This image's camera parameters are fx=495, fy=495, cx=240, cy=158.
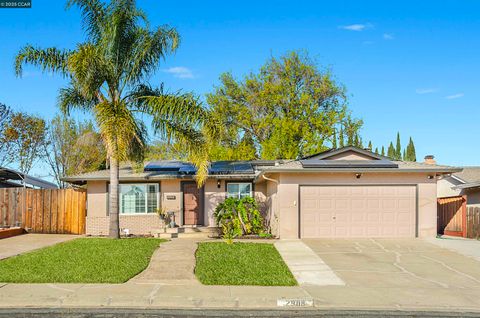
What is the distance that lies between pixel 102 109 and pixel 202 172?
4163 millimetres

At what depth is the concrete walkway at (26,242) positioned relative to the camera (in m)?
15.4

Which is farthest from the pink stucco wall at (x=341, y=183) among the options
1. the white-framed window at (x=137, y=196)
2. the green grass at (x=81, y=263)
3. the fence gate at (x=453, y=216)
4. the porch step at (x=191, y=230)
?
the white-framed window at (x=137, y=196)

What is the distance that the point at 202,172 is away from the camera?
17906 mm

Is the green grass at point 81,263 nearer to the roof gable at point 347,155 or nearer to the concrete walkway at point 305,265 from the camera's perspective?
the concrete walkway at point 305,265

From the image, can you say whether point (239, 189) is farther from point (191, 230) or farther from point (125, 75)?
point (125, 75)

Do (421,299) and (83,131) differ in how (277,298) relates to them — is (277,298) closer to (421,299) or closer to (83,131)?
(421,299)

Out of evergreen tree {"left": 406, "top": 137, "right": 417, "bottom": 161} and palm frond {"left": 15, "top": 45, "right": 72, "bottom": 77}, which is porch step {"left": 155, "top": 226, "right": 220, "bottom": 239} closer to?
palm frond {"left": 15, "top": 45, "right": 72, "bottom": 77}

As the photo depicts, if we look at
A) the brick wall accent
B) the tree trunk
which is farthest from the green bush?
the tree trunk

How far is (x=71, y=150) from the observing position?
38938mm

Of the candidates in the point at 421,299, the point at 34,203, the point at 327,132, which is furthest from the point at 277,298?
the point at 327,132

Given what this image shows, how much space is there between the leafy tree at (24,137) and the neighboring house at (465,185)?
1104 inches

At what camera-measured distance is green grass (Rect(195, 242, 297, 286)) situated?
36.3ft

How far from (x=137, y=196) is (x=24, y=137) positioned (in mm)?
18968

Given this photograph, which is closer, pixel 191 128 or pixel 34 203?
pixel 191 128
